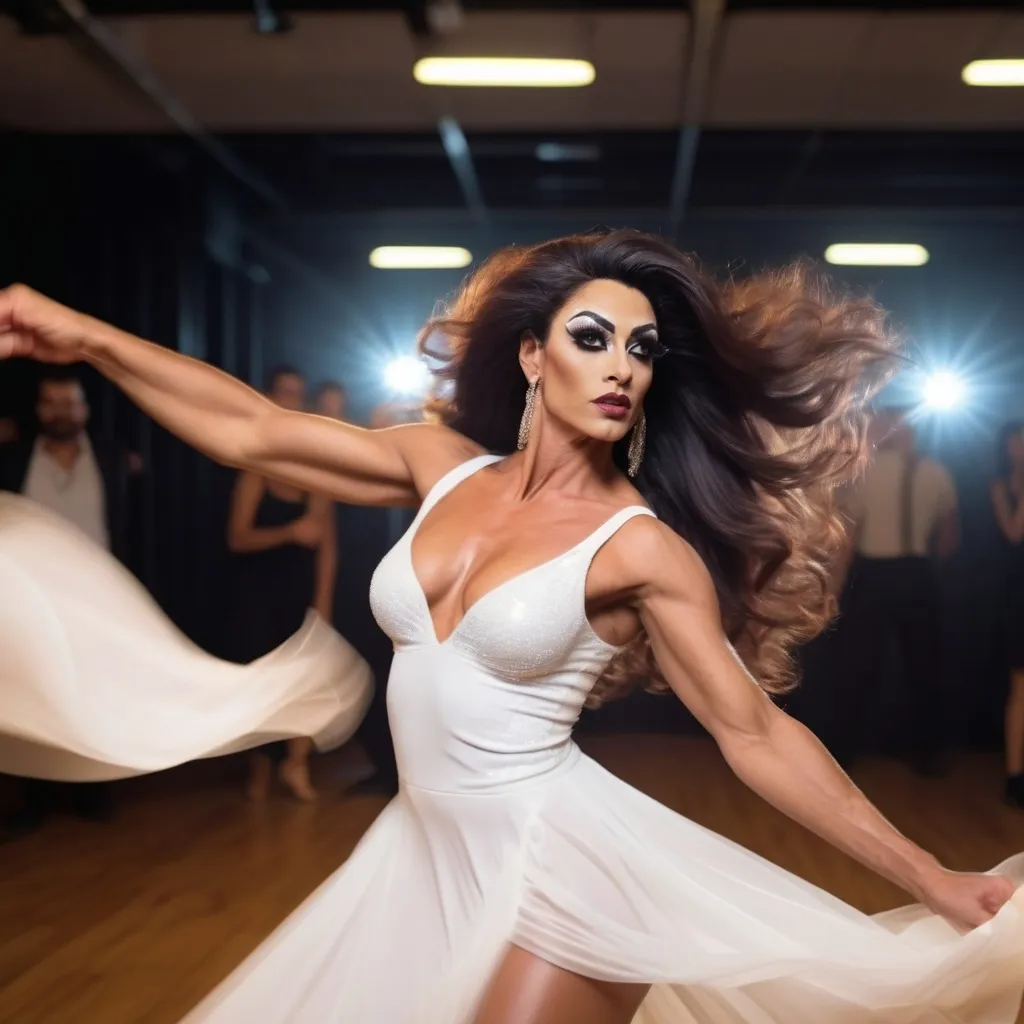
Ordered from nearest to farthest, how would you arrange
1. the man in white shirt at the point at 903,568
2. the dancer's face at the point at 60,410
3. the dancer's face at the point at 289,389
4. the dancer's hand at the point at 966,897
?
the dancer's hand at the point at 966,897 → the dancer's face at the point at 60,410 → the dancer's face at the point at 289,389 → the man in white shirt at the point at 903,568

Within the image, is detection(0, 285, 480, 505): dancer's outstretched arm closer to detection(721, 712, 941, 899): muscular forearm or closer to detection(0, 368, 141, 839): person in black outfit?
detection(721, 712, 941, 899): muscular forearm

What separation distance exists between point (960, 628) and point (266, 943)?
315cm

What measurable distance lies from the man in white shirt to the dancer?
87.9 inches

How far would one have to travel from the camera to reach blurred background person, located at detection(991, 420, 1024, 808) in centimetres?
419

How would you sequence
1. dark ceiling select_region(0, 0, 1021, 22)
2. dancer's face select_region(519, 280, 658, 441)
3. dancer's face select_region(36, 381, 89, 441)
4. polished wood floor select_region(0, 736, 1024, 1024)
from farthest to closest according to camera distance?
dancer's face select_region(36, 381, 89, 441), dark ceiling select_region(0, 0, 1021, 22), polished wood floor select_region(0, 736, 1024, 1024), dancer's face select_region(519, 280, 658, 441)

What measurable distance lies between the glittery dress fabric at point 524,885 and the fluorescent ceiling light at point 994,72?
272cm

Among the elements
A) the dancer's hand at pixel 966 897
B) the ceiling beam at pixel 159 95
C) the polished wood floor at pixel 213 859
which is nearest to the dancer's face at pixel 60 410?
the ceiling beam at pixel 159 95

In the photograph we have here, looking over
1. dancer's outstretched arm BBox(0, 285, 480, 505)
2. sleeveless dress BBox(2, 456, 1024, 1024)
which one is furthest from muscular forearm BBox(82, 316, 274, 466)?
sleeveless dress BBox(2, 456, 1024, 1024)

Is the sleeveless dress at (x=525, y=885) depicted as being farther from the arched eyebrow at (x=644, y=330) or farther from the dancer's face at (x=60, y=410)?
the dancer's face at (x=60, y=410)

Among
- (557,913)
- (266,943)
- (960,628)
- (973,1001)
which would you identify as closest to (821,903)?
(973,1001)

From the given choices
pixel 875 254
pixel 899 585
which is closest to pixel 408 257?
pixel 875 254

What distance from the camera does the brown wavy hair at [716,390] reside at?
70.1 inches

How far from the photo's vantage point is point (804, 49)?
145 inches

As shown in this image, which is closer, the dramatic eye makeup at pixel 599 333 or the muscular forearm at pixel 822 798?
the muscular forearm at pixel 822 798
